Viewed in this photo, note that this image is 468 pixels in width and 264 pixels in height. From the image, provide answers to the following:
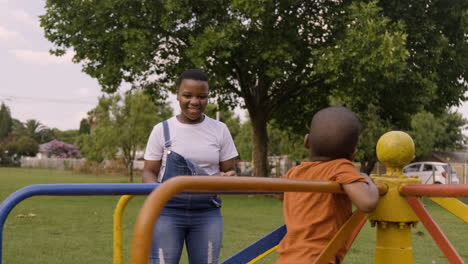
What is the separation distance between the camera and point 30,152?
253ft

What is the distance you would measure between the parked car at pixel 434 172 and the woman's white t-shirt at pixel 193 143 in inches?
1003

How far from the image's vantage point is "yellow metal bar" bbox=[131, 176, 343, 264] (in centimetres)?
116

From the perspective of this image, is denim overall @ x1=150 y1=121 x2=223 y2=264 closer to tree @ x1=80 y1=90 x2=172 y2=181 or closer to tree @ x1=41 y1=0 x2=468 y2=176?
tree @ x1=41 y1=0 x2=468 y2=176

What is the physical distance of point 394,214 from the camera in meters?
1.93

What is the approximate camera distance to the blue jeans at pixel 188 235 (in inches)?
112

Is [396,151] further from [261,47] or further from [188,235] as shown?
[261,47]

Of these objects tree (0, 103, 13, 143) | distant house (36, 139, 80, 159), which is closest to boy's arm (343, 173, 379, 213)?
distant house (36, 139, 80, 159)

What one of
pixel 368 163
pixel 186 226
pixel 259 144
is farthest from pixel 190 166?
pixel 368 163

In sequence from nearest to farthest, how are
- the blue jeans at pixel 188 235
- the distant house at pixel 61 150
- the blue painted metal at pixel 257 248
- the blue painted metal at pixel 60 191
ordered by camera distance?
the blue painted metal at pixel 60 191 < the blue painted metal at pixel 257 248 < the blue jeans at pixel 188 235 < the distant house at pixel 61 150

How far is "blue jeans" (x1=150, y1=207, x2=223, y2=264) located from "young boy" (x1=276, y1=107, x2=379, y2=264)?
993 millimetres

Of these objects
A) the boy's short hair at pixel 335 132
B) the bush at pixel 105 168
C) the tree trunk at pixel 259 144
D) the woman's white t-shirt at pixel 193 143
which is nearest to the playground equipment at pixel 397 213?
the boy's short hair at pixel 335 132

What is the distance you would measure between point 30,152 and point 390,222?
264ft

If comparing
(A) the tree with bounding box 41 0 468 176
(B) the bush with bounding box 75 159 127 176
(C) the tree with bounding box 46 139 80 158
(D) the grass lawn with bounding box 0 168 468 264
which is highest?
(A) the tree with bounding box 41 0 468 176

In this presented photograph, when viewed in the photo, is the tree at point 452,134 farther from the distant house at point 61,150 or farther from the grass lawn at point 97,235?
the distant house at point 61,150
